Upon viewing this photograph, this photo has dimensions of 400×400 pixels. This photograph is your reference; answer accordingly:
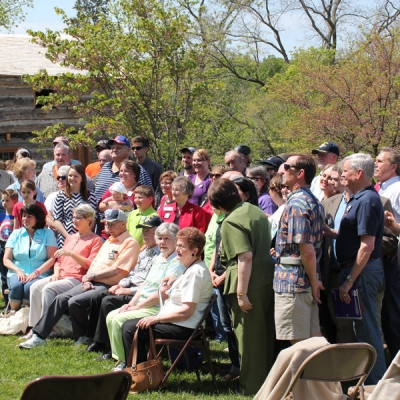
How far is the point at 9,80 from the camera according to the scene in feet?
50.5

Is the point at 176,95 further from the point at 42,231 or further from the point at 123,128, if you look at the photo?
the point at 42,231

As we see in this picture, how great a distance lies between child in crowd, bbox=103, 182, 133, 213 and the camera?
7676 millimetres

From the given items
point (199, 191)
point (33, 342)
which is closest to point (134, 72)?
point (199, 191)

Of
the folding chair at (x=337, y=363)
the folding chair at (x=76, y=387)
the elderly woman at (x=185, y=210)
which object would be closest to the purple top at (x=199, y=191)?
the elderly woman at (x=185, y=210)

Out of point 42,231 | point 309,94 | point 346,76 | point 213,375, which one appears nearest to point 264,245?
point 213,375

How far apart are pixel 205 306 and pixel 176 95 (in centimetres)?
792

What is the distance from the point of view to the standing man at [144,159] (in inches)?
344

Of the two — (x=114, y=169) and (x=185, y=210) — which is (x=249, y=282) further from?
(x=114, y=169)

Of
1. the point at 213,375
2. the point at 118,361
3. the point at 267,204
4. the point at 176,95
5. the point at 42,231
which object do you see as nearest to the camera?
the point at 213,375

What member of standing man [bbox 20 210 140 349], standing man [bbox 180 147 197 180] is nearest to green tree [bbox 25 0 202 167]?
standing man [bbox 180 147 197 180]

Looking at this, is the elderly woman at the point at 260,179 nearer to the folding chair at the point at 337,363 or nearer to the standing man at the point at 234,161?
the standing man at the point at 234,161

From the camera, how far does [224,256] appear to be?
543cm

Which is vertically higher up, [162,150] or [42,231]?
[162,150]

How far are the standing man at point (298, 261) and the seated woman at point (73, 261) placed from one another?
2.98 metres
